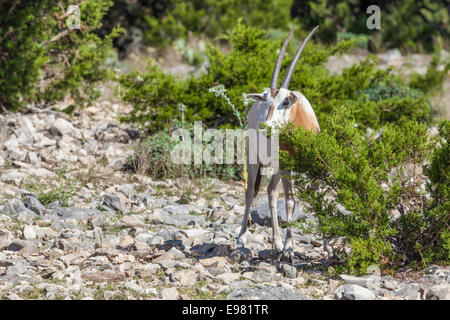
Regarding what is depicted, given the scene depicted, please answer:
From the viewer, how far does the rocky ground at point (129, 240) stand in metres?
4.01

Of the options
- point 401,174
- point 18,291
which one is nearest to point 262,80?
point 401,174

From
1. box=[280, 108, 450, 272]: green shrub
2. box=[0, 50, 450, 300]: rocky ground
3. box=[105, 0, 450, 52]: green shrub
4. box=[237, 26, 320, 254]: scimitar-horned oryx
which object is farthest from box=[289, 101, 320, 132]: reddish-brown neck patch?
box=[105, 0, 450, 52]: green shrub

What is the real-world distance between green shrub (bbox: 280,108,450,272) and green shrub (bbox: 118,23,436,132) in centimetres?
327

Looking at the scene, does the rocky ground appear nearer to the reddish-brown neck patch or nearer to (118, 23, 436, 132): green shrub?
(118, 23, 436, 132): green shrub

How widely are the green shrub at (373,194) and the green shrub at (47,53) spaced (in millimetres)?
6221

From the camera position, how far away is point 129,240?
5.20 m

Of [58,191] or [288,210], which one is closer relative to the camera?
[288,210]

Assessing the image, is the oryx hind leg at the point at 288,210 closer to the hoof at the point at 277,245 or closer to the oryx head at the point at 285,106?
the hoof at the point at 277,245

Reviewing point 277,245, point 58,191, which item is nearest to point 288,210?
point 277,245

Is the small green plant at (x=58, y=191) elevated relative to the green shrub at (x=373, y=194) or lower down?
lower down

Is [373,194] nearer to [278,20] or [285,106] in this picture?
[285,106]

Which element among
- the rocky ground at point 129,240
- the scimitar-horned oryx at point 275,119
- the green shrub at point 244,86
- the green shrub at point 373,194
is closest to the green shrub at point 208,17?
the green shrub at point 244,86

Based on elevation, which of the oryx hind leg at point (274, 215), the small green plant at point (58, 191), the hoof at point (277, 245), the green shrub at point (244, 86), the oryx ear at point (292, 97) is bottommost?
the small green plant at point (58, 191)

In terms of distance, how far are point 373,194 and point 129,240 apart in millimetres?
2201
